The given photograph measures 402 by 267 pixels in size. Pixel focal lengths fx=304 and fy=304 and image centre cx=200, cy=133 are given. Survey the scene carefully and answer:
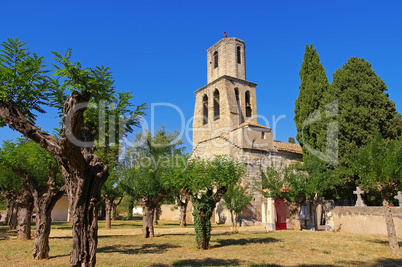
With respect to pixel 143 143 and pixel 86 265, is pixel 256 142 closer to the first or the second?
pixel 143 143

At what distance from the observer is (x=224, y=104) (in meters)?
30.1

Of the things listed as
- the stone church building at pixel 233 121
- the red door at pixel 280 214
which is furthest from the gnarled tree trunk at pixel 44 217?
the stone church building at pixel 233 121

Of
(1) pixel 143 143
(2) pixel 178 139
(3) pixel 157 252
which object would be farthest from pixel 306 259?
(1) pixel 143 143

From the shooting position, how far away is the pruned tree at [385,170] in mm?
10438

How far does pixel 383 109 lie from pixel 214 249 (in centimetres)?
1553

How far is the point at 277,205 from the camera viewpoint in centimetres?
2319

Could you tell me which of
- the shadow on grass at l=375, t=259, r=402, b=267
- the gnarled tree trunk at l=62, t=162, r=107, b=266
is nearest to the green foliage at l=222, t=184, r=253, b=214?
the shadow on grass at l=375, t=259, r=402, b=267

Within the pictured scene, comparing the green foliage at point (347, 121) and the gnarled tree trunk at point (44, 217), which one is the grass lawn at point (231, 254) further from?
the green foliage at point (347, 121)

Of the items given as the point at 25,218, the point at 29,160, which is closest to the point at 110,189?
the point at 25,218

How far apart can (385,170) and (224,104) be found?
20.5m

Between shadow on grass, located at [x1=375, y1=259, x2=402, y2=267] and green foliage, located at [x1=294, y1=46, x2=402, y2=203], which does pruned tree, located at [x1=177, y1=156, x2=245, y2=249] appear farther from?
green foliage, located at [x1=294, y1=46, x2=402, y2=203]

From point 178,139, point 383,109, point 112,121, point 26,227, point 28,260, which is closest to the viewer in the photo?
point 112,121

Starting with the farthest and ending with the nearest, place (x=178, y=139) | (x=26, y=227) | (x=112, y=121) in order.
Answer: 1. (x=178, y=139)
2. (x=26, y=227)
3. (x=112, y=121)

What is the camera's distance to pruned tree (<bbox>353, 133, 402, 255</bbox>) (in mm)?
10438
